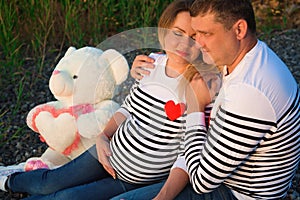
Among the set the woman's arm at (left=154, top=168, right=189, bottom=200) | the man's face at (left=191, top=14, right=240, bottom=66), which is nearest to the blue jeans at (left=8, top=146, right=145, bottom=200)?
the woman's arm at (left=154, top=168, right=189, bottom=200)

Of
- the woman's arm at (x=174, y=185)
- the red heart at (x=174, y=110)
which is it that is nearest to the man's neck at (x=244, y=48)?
the red heart at (x=174, y=110)

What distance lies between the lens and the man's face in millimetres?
2043

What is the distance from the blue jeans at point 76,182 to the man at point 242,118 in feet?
1.48

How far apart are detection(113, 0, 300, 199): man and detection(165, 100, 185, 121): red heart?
17 centimetres

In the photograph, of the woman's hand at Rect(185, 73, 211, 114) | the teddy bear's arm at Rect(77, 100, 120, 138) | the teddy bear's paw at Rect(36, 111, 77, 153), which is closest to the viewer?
the woman's hand at Rect(185, 73, 211, 114)

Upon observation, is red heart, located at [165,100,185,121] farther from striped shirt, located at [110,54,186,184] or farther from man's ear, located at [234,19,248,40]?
man's ear, located at [234,19,248,40]

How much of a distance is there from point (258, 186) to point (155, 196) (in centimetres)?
41

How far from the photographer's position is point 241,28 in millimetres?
2033

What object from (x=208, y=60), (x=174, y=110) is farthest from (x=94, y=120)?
(x=208, y=60)

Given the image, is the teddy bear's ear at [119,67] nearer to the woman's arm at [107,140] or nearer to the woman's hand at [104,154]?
the woman's arm at [107,140]

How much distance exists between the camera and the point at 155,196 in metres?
2.25

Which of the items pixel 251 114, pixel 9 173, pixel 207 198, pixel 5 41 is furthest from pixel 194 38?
pixel 5 41

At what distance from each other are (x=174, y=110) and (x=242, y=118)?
0.44 metres

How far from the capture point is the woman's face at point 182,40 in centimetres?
231
